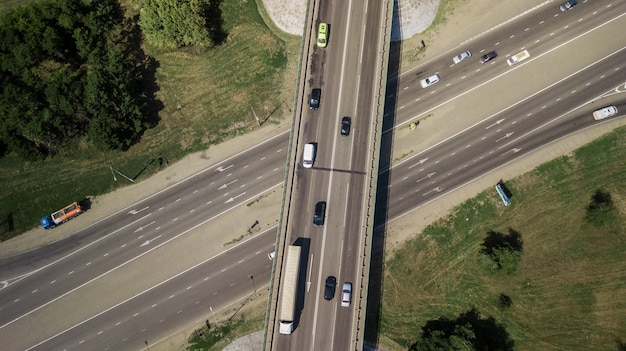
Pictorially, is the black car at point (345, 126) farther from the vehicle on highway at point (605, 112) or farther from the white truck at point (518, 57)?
the vehicle on highway at point (605, 112)

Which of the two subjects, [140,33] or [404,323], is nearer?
[404,323]

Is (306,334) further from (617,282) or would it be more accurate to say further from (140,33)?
(140,33)

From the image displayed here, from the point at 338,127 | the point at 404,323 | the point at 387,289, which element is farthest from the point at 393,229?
the point at 338,127

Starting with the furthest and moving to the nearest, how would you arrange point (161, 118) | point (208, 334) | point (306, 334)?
point (161, 118), point (208, 334), point (306, 334)

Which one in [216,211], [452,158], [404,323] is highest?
[452,158]

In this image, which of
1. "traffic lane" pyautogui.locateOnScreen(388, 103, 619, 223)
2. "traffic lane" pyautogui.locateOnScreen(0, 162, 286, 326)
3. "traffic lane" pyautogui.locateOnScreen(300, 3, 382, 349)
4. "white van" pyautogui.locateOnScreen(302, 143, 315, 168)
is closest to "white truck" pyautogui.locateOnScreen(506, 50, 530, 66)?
"traffic lane" pyautogui.locateOnScreen(388, 103, 619, 223)

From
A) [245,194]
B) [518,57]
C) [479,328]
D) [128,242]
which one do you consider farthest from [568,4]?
[128,242]

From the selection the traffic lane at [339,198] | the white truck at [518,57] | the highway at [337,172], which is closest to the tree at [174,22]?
the highway at [337,172]
